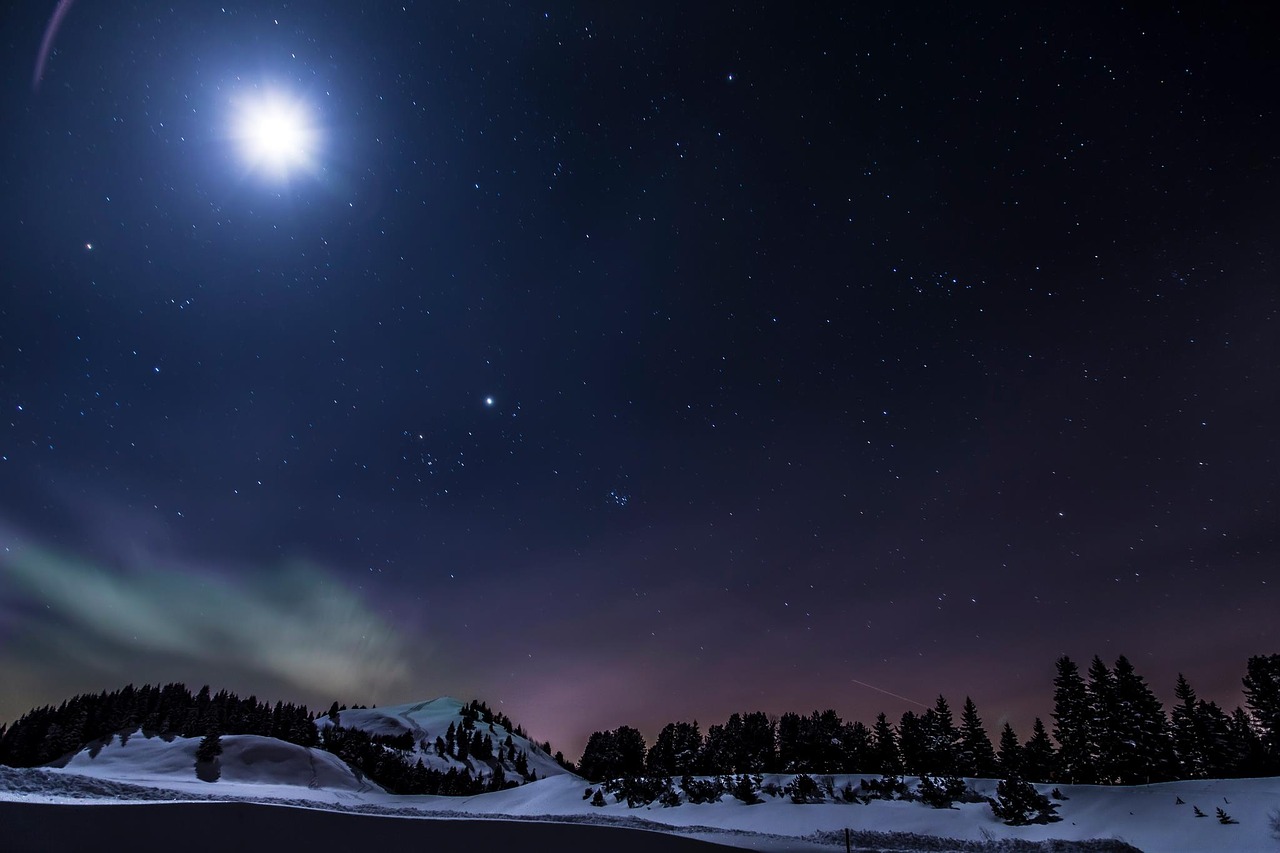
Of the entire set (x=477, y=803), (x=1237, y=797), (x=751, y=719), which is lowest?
(x=477, y=803)

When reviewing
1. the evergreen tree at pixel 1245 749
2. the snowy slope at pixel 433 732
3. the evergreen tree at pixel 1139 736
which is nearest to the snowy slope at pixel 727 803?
the evergreen tree at pixel 1139 736

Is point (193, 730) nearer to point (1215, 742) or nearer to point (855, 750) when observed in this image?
point (855, 750)

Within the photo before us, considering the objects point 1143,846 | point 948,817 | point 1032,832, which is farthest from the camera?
point 948,817

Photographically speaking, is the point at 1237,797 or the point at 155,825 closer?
the point at 155,825

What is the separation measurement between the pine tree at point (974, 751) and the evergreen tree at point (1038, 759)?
162 cm

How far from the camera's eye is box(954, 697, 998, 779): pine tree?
51.8 m

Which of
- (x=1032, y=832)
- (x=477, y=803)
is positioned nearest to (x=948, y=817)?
(x=1032, y=832)

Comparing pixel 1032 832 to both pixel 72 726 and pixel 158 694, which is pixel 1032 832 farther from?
pixel 158 694

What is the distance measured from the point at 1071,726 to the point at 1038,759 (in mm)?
4971

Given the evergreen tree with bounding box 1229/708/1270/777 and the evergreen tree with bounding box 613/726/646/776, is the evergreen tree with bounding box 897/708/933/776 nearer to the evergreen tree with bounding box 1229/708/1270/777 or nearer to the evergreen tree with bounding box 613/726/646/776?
the evergreen tree with bounding box 1229/708/1270/777

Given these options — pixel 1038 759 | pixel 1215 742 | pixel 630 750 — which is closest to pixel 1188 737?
pixel 1215 742

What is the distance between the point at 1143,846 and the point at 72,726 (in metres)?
117

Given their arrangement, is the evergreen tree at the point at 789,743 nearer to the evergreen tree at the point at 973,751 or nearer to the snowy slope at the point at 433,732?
the evergreen tree at the point at 973,751

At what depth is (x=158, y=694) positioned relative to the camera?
356ft
